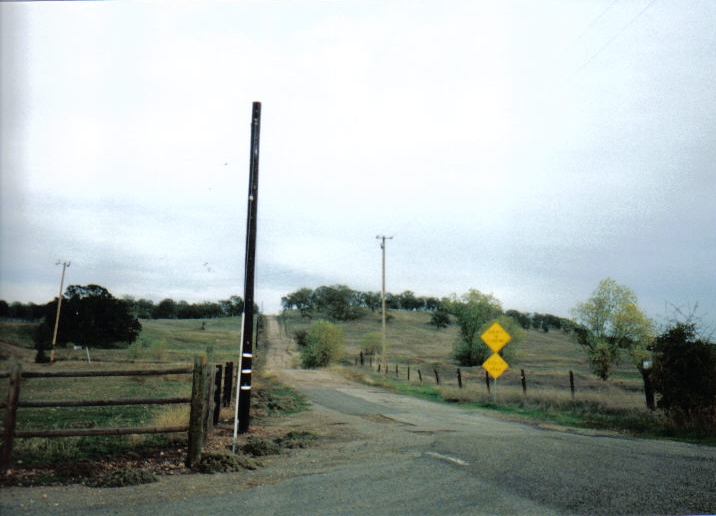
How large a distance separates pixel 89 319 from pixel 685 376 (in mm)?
27472

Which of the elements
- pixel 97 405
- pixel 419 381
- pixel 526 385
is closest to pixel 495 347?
pixel 97 405

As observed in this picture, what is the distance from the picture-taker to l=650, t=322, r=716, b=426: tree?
11.8 metres

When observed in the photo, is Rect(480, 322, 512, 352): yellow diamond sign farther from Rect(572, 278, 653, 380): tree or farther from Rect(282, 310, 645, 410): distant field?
Rect(572, 278, 653, 380): tree

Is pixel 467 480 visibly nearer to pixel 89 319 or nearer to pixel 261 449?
pixel 261 449

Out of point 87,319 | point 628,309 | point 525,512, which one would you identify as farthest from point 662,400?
point 628,309

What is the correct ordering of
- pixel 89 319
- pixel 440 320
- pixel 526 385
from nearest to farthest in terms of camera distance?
pixel 89 319 < pixel 526 385 < pixel 440 320

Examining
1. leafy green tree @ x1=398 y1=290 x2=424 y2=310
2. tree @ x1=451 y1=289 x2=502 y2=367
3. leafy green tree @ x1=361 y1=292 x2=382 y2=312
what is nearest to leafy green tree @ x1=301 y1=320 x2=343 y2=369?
tree @ x1=451 y1=289 x2=502 y2=367

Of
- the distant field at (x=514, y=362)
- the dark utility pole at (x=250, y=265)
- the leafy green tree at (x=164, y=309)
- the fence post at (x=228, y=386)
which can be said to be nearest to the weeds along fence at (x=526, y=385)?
the distant field at (x=514, y=362)

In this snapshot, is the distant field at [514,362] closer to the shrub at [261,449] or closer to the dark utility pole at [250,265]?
the dark utility pole at [250,265]

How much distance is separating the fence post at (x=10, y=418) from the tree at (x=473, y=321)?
4787 cm

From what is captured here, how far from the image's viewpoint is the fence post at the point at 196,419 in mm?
6449

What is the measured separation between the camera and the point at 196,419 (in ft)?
21.4

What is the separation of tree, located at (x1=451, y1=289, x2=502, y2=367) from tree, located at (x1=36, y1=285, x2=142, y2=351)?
1304 inches

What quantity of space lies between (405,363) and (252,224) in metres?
48.2
